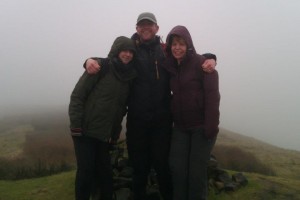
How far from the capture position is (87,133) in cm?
684

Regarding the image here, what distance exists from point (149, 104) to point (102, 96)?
0.95 metres

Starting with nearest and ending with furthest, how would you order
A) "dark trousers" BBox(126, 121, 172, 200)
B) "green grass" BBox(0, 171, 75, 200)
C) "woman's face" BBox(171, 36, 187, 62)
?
"woman's face" BBox(171, 36, 187, 62) → "dark trousers" BBox(126, 121, 172, 200) → "green grass" BBox(0, 171, 75, 200)

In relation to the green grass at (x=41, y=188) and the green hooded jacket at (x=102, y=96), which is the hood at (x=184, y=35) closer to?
the green hooded jacket at (x=102, y=96)

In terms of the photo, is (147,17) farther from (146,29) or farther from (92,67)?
(92,67)

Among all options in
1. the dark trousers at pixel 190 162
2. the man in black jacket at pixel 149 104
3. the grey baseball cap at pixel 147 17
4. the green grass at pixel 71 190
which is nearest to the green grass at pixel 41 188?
the green grass at pixel 71 190

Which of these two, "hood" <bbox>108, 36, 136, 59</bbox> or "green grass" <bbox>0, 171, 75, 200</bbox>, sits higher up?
"hood" <bbox>108, 36, 136, 59</bbox>

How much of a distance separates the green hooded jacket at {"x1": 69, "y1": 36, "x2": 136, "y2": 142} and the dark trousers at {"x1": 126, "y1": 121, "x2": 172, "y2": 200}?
55 cm

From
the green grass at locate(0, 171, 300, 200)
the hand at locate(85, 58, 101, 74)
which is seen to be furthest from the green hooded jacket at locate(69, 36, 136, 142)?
the green grass at locate(0, 171, 300, 200)

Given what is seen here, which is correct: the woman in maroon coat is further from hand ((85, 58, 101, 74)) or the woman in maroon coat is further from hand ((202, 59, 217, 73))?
hand ((85, 58, 101, 74))

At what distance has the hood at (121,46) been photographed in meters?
6.91

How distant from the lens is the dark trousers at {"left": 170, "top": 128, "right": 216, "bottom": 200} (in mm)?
6671

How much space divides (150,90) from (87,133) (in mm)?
1522

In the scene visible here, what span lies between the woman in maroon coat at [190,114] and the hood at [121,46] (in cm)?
78

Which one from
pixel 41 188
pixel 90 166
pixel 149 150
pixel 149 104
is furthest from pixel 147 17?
pixel 41 188
